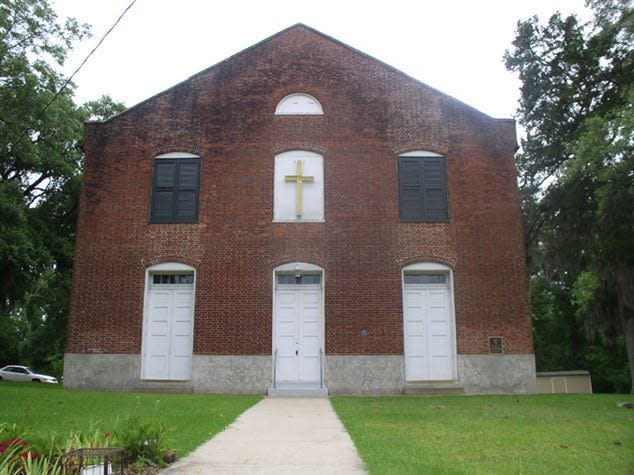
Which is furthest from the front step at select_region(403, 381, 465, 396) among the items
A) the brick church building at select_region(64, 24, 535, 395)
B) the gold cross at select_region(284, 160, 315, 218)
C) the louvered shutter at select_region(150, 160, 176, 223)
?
the louvered shutter at select_region(150, 160, 176, 223)

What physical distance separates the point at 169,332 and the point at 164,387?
1.39 m

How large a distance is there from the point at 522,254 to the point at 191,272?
A: 8.70m

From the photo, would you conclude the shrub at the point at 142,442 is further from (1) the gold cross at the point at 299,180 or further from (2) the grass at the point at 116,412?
(1) the gold cross at the point at 299,180

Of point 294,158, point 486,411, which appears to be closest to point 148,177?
point 294,158

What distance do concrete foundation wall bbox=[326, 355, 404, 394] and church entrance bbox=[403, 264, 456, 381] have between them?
0.45 m

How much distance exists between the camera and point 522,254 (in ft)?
52.7

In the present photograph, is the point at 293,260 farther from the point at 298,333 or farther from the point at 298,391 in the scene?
the point at 298,391

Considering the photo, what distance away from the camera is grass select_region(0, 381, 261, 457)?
25.9 ft

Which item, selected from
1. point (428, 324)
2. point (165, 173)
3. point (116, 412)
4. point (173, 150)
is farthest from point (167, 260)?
point (428, 324)

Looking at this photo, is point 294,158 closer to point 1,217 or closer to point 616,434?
→ point 1,217

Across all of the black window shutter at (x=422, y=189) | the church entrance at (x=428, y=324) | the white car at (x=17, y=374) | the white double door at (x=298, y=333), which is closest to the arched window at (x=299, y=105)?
the black window shutter at (x=422, y=189)

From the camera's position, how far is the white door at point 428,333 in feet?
51.1

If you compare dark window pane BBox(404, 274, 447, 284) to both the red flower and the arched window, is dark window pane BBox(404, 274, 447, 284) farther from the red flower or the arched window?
the red flower

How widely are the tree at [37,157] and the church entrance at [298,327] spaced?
7.25 metres
